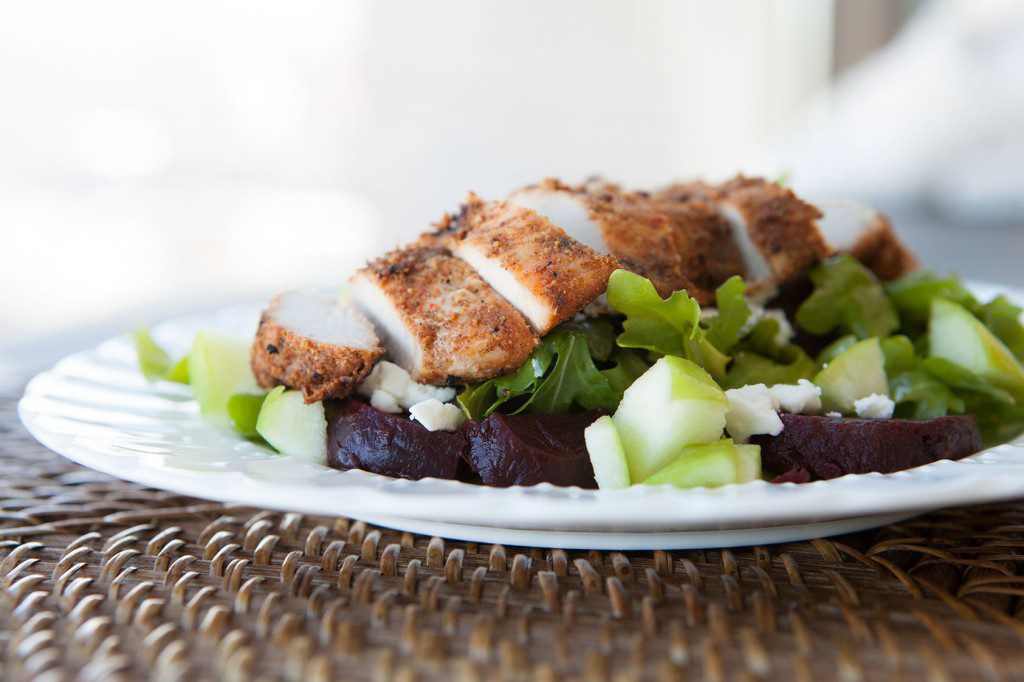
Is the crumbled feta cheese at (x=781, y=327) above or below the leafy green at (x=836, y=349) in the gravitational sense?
above

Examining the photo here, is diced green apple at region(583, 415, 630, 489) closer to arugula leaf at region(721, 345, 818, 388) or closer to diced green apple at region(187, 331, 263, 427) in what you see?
arugula leaf at region(721, 345, 818, 388)

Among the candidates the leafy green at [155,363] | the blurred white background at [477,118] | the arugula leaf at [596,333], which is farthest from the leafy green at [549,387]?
the blurred white background at [477,118]

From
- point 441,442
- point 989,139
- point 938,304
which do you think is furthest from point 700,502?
point 989,139

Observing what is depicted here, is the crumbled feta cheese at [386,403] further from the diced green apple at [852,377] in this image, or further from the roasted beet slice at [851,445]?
the diced green apple at [852,377]

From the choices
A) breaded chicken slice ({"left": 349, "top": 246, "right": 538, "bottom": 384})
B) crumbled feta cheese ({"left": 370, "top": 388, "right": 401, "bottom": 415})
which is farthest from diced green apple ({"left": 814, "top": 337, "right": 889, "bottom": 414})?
crumbled feta cheese ({"left": 370, "top": 388, "right": 401, "bottom": 415})

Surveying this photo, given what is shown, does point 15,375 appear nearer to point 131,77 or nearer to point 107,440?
point 107,440

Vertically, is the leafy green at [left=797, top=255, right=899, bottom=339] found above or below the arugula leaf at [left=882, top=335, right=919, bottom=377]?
A: above

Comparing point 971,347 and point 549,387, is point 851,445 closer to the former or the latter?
point 549,387
